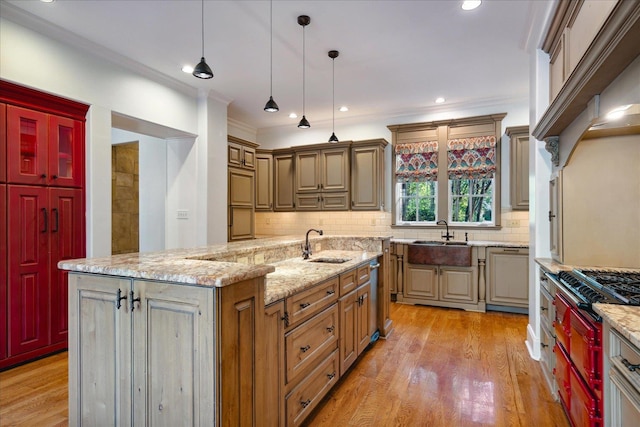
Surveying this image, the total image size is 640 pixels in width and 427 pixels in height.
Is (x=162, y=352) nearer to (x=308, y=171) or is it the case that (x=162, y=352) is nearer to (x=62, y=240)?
(x=62, y=240)

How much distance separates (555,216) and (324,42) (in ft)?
8.39

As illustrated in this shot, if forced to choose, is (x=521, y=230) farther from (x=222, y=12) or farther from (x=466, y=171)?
(x=222, y=12)

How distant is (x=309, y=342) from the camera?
211 cm

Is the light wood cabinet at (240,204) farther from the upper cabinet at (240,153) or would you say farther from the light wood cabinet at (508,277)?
the light wood cabinet at (508,277)

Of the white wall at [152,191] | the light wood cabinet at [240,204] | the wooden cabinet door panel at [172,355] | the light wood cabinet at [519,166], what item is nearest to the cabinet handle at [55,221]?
the white wall at [152,191]

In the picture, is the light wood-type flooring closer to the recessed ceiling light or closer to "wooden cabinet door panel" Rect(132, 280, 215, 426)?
"wooden cabinet door panel" Rect(132, 280, 215, 426)

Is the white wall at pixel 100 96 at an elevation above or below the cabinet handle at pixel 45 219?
above

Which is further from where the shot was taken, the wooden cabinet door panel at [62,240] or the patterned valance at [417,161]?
the patterned valance at [417,161]

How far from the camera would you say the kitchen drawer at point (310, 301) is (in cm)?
189

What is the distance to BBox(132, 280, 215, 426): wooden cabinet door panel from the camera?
1392 millimetres

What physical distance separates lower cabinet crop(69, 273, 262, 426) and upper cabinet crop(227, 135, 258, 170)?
11.8ft

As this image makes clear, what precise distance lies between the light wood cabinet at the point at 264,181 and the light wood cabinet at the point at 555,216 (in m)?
4.37

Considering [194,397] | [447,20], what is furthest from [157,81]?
[194,397]

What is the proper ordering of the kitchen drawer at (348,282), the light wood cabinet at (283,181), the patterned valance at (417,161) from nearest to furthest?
the kitchen drawer at (348,282) → the patterned valance at (417,161) → the light wood cabinet at (283,181)
